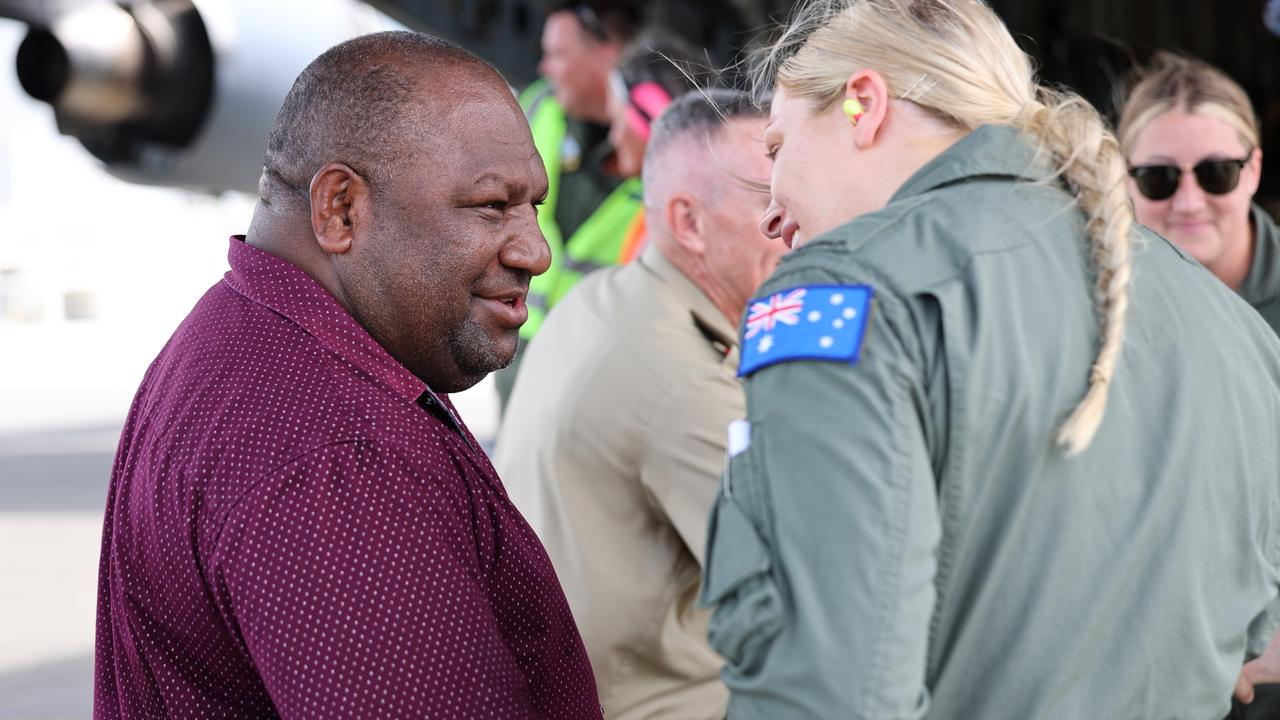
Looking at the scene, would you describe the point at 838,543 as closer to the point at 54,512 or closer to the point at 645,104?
the point at 645,104

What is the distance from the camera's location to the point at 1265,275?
2.56 m

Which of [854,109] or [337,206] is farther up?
[854,109]

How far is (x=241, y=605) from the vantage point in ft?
3.59

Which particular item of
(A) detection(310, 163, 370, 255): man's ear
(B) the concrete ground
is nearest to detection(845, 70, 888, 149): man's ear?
(A) detection(310, 163, 370, 255): man's ear

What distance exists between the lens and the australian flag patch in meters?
1.09

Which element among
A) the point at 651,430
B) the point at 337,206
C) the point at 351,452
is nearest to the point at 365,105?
the point at 337,206

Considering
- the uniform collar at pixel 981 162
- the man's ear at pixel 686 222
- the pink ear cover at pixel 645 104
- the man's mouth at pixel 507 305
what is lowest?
the pink ear cover at pixel 645 104

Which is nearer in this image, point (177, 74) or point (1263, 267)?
point (1263, 267)

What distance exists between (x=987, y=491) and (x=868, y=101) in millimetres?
392

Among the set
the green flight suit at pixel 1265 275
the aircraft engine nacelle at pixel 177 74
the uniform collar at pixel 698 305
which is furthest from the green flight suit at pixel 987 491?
the aircraft engine nacelle at pixel 177 74

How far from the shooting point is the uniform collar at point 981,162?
1224 mm

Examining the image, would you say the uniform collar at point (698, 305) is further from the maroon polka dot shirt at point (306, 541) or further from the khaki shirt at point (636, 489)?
the maroon polka dot shirt at point (306, 541)

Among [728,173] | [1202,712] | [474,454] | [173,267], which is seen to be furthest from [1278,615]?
[173,267]

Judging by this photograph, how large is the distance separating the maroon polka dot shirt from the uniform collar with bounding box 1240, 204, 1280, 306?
1.75m
